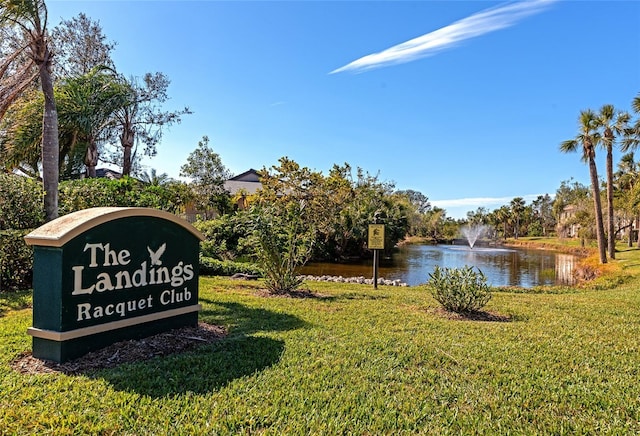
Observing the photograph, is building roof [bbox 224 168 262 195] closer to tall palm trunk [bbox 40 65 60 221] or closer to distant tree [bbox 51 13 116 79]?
distant tree [bbox 51 13 116 79]

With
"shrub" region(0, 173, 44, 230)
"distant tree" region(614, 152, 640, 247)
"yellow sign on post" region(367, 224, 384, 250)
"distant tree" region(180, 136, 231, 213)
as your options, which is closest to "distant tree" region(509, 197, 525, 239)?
"distant tree" region(614, 152, 640, 247)

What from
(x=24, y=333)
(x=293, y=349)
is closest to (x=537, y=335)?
(x=293, y=349)

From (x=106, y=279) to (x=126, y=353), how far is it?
27.3 inches

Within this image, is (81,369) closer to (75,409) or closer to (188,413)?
(75,409)

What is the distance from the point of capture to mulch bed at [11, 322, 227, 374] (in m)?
3.52

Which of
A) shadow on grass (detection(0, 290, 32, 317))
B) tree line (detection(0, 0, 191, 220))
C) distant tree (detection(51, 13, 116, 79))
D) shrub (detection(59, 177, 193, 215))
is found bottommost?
shadow on grass (detection(0, 290, 32, 317))

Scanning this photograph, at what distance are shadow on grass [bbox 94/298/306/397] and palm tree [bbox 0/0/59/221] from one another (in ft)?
13.2

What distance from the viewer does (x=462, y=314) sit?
6.22 meters

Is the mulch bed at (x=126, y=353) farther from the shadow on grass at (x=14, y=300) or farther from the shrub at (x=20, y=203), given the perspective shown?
the shrub at (x=20, y=203)

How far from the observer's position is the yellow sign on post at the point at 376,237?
382 inches

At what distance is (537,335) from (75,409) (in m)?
4.66

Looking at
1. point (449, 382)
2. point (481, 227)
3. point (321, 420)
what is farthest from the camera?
point (481, 227)

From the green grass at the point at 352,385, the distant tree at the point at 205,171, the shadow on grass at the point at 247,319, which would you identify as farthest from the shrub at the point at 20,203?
the distant tree at the point at 205,171

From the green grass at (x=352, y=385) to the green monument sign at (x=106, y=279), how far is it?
0.44 meters
